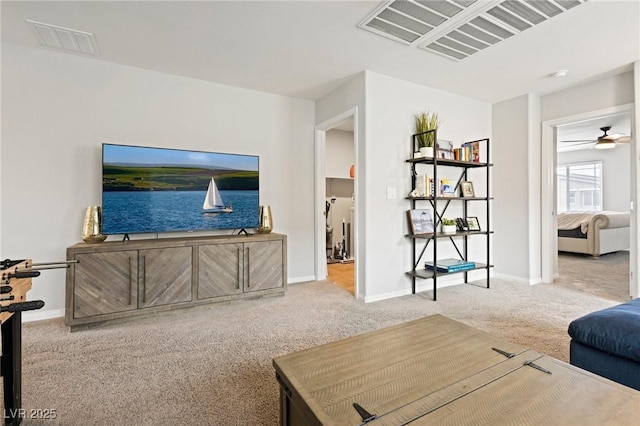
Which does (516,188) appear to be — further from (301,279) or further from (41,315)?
(41,315)

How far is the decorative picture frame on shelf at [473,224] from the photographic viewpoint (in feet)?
12.9

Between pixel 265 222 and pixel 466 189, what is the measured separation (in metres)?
2.59

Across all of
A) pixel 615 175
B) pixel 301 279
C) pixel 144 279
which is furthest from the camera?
pixel 615 175

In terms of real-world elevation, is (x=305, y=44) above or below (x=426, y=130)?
above

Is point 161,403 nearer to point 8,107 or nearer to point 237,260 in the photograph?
point 237,260

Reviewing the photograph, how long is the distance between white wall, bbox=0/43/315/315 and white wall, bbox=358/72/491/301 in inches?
61.7

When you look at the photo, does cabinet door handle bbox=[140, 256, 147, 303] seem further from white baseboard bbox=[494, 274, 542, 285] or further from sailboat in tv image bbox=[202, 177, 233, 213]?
white baseboard bbox=[494, 274, 542, 285]

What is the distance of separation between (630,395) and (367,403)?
2.69 feet

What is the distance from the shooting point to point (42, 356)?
2.07m

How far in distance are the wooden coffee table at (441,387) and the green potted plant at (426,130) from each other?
238cm

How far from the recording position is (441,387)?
1.01m

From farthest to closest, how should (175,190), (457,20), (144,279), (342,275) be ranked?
→ (342,275)
(175,190)
(144,279)
(457,20)

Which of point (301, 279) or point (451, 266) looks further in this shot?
point (301, 279)

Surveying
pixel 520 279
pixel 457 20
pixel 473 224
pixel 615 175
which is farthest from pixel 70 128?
pixel 615 175
